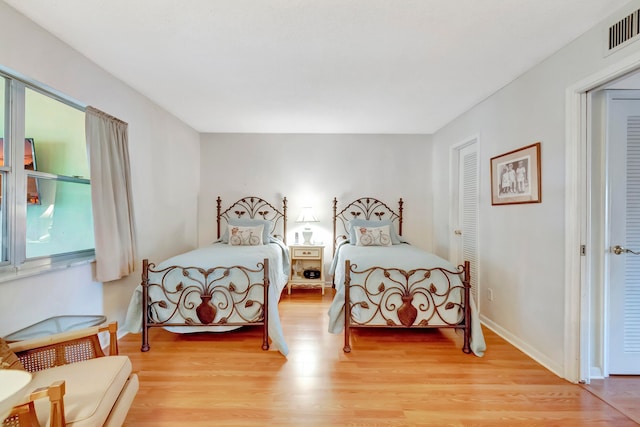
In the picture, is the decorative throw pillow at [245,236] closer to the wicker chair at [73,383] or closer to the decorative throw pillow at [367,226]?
the decorative throw pillow at [367,226]

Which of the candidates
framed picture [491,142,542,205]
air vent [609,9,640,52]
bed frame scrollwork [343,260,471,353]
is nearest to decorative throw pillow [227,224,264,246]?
bed frame scrollwork [343,260,471,353]

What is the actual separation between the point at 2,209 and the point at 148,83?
1.57 meters

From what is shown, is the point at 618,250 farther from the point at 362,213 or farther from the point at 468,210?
the point at 362,213

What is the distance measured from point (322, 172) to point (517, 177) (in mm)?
2603

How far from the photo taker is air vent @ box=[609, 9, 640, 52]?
160 centimetres

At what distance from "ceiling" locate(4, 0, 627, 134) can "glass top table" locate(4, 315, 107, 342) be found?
1.90m

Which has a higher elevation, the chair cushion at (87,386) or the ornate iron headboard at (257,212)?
the ornate iron headboard at (257,212)

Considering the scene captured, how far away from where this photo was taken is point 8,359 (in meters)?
1.28

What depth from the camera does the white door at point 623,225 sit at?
6.59ft

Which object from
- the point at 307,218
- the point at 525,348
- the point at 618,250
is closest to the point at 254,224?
the point at 307,218

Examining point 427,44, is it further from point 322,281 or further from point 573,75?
point 322,281

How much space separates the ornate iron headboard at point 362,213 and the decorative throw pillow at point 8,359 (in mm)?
3553

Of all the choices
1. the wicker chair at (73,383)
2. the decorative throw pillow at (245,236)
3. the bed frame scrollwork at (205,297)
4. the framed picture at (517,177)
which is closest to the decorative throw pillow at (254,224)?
the decorative throw pillow at (245,236)

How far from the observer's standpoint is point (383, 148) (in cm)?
448
